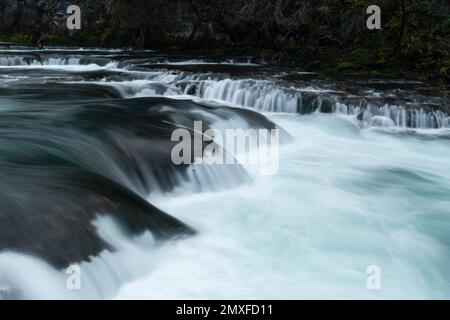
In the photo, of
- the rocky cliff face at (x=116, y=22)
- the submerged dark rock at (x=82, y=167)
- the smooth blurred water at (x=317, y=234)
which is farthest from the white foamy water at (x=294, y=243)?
the rocky cliff face at (x=116, y=22)

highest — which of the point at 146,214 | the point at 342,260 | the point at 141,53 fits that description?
the point at 141,53

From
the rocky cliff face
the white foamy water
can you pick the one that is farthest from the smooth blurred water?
the rocky cliff face

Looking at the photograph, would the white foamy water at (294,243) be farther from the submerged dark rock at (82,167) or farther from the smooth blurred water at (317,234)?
the submerged dark rock at (82,167)

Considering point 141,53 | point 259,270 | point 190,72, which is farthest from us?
point 141,53

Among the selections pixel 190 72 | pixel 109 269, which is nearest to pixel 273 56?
pixel 190 72

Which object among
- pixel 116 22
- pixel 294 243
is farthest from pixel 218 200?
pixel 116 22

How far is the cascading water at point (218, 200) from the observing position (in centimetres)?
363

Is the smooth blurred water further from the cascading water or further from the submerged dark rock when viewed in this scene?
the submerged dark rock

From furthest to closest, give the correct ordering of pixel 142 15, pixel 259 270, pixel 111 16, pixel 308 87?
pixel 111 16 < pixel 142 15 < pixel 308 87 < pixel 259 270

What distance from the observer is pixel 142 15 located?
1944cm

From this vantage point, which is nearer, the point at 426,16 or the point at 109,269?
the point at 109,269

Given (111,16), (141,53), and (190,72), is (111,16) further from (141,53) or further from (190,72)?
(190,72)

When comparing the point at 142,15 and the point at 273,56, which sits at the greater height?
the point at 142,15
